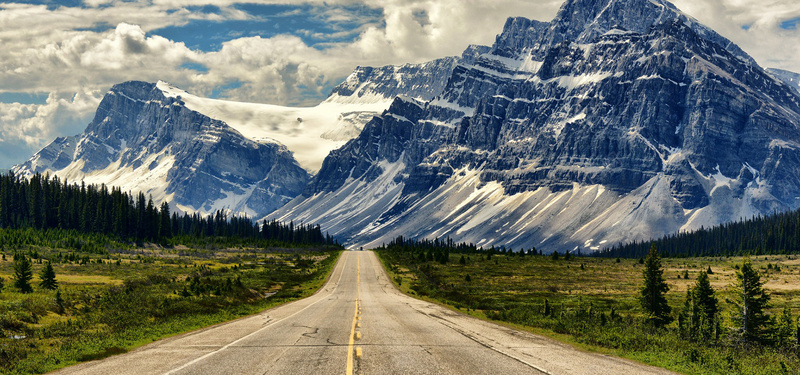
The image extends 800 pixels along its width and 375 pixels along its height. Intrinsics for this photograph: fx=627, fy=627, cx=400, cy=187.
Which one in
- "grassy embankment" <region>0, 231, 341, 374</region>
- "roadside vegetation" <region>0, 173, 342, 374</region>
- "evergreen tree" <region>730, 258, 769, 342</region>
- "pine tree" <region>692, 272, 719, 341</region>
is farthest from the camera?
"pine tree" <region>692, 272, 719, 341</region>

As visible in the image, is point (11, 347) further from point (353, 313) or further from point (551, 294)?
point (551, 294)

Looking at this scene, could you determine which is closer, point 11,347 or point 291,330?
point 11,347

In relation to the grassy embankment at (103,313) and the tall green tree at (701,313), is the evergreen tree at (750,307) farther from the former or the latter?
the grassy embankment at (103,313)

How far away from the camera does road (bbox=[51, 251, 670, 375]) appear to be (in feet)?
64.7

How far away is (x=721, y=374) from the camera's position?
67.9 feet

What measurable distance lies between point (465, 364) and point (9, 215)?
6321 inches

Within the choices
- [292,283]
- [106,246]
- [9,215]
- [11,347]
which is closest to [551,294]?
[292,283]

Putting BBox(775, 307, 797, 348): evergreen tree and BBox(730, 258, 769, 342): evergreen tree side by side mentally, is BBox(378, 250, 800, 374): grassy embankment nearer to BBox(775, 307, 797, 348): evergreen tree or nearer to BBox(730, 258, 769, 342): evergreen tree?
BBox(730, 258, 769, 342): evergreen tree

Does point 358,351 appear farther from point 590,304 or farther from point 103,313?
point 590,304

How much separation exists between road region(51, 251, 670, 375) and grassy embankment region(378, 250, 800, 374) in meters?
2.77

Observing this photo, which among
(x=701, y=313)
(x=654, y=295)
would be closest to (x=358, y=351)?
(x=701, y=313)

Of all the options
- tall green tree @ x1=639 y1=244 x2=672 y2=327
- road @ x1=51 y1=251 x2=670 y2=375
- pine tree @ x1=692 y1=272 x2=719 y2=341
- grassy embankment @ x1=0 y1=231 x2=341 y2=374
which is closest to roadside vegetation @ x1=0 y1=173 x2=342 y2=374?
grassy embankment @ x1=0 y1=231 x2=341 y2=374

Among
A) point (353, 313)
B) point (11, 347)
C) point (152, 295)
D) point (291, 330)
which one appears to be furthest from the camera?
point (152, 295)

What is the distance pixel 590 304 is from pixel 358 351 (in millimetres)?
34347
